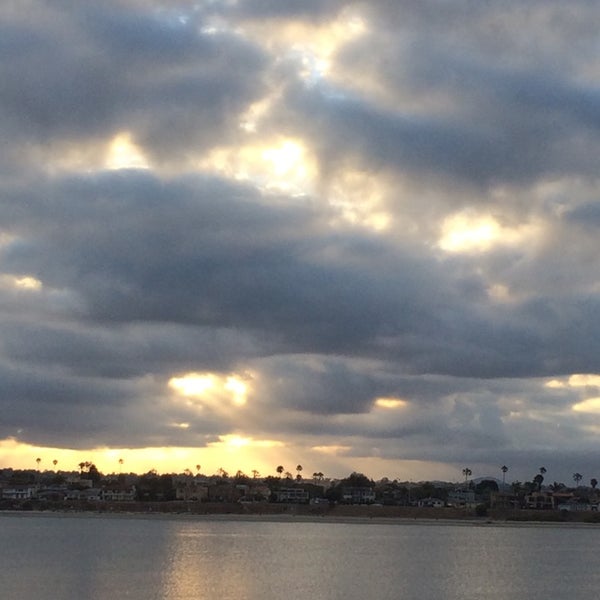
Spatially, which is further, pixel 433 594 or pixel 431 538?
pixel 431 538

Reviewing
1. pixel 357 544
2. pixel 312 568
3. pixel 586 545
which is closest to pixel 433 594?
pixel 312 568

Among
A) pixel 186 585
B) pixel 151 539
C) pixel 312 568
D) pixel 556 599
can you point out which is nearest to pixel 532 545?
pixel 151 539

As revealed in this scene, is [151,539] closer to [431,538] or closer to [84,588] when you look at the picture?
[431,538]

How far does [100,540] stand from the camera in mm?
166375

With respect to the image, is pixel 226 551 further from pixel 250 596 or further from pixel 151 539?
pixel 250 596

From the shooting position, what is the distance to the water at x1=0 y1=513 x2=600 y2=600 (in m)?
88.4

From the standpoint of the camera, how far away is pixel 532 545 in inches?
7219

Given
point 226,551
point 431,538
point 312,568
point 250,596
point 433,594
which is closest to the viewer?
point 250,596

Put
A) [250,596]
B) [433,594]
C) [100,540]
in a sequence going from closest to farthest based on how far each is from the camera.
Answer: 1. [250,596]
2. [433,594]
3. [100,540]

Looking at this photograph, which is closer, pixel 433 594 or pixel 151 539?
pixel 433 594

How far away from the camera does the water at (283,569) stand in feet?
290

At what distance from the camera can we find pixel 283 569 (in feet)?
365

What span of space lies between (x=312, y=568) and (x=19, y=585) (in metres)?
35.8

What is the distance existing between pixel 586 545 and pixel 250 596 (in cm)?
12331
